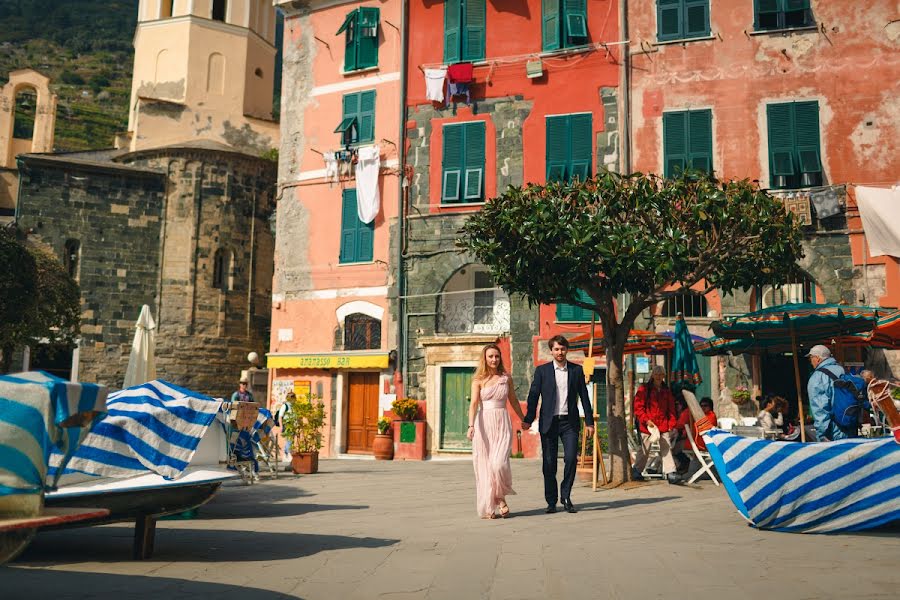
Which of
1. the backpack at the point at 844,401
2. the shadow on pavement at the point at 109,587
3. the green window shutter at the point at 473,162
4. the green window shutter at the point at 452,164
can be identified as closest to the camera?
the shadow on pavement at the point at 109,587

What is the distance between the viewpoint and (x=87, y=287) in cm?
2895

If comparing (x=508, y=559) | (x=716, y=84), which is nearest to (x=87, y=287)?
(x=716, y=84)

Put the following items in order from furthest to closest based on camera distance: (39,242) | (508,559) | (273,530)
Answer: (39,242)
(273,530)
(508,559)

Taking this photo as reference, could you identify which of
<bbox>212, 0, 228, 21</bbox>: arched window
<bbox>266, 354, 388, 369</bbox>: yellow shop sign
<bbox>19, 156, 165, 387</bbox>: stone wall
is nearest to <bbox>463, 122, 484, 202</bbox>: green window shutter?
<bbox>266, 354, 388, 369</bbox>: yellow shop sign

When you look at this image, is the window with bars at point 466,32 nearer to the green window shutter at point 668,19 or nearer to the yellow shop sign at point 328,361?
the green window shutter at point 668,19

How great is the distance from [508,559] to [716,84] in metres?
15.8

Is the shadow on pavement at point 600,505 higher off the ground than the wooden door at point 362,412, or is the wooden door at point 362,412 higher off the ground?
the wooden door at point 362,412

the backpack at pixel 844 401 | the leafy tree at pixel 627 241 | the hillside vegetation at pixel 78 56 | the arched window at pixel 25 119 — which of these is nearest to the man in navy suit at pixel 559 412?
the backpack at pixel 844 401

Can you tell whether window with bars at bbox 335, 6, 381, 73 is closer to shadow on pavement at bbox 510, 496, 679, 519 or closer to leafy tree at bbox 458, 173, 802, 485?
leafy tree at bbox 458, 173, 802, 485

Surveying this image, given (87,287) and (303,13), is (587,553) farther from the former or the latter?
(87,287)

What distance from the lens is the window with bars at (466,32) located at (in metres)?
21.4

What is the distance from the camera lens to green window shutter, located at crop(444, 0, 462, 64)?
70.6ft

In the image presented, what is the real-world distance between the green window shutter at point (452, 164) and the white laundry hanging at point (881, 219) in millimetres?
8890

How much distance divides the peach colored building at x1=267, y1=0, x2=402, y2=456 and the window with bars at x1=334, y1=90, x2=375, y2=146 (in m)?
0.03
